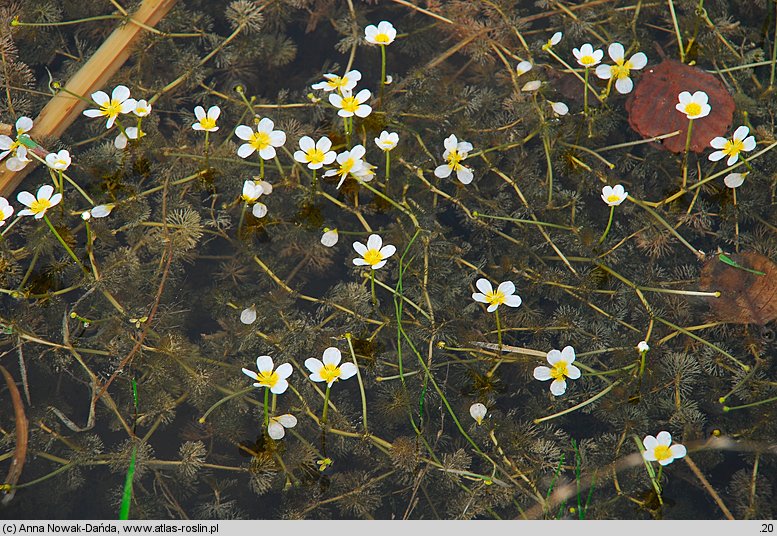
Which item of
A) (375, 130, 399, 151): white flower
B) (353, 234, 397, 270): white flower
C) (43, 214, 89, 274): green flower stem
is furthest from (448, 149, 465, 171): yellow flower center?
(43, 214, 89, 274): green flower stem

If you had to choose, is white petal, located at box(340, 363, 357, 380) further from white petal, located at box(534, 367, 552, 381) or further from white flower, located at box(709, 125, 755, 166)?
white flower, located at box(709, 125, 755, 166)

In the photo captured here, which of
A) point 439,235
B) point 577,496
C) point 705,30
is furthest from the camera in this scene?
point 705,30

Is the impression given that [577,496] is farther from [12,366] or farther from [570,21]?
[12,366]

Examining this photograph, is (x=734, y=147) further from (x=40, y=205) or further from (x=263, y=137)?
(x=40, y=205)

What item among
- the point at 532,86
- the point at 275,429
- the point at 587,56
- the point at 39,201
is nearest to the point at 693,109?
the point at 587,56

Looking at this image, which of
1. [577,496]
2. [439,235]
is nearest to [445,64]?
[439,235]

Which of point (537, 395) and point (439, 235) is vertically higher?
point (439, 235)
